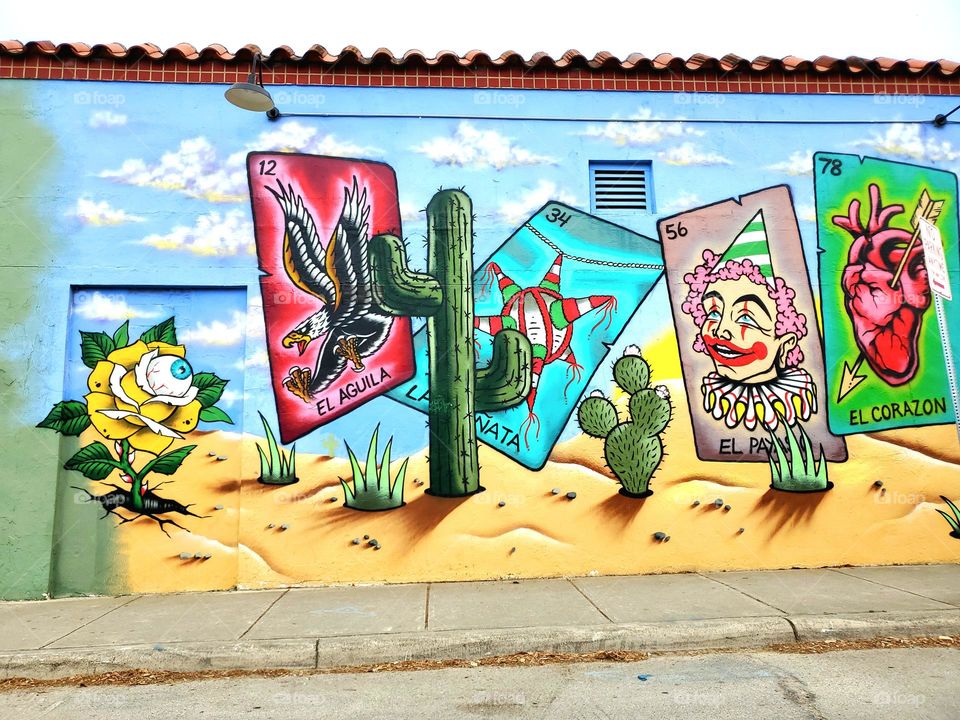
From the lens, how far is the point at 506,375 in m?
7.21

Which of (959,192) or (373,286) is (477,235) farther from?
(959,192)

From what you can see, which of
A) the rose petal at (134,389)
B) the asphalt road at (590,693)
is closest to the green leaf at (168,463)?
the rose petal at (134,389)

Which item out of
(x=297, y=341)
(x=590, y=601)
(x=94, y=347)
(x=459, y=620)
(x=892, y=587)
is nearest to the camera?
(x=459, y=620)

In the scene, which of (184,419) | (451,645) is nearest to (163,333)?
(184,419)

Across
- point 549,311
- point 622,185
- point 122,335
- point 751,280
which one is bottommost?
point 122,335

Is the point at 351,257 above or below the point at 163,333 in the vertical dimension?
above

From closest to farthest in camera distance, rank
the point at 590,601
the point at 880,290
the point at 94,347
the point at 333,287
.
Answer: the point at 590,601 < the point at 94,347 < the point at 333,287 < the point at 880,290

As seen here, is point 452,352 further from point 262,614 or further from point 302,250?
point 262,614

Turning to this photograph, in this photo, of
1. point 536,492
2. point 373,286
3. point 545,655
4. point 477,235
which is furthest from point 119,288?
→ point 545,655

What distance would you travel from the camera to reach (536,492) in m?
7.07

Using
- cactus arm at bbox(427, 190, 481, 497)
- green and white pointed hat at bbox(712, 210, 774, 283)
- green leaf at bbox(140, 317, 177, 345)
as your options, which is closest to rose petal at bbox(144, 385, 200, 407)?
green leaf at bbox(140, 317, 177, 345)

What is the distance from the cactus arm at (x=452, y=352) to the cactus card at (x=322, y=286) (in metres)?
0.36

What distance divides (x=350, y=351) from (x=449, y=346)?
3.45 feet

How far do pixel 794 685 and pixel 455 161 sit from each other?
582 centimetres
